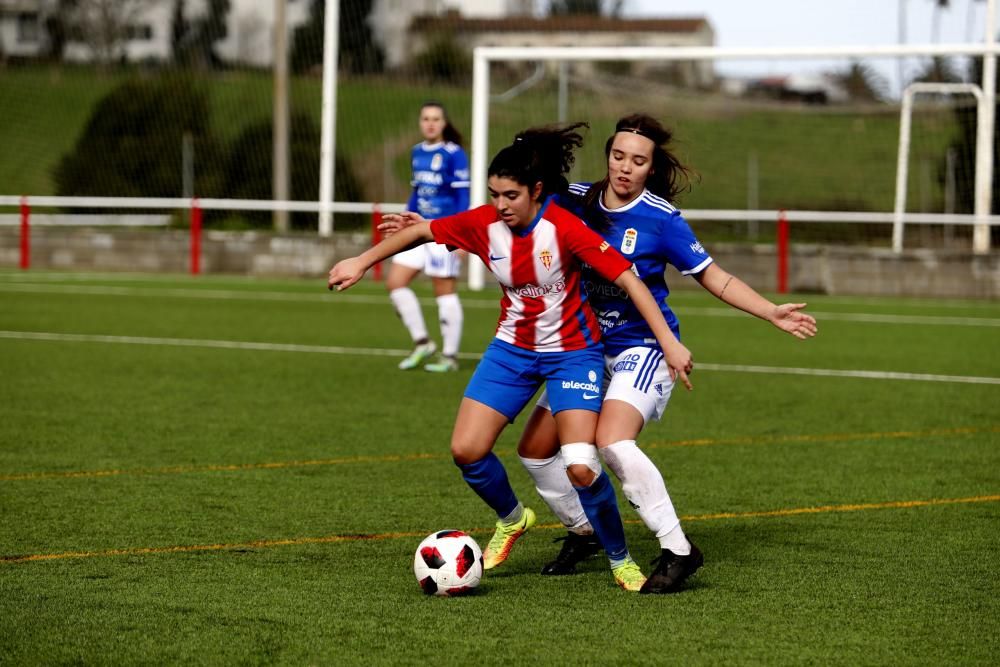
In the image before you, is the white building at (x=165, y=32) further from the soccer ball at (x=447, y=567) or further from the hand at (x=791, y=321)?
the soccer ball at (x=447, y=567)

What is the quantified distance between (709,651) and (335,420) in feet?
18.3

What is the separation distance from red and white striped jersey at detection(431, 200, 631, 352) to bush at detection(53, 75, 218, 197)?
1016 inches

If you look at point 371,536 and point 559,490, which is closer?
point 559,490

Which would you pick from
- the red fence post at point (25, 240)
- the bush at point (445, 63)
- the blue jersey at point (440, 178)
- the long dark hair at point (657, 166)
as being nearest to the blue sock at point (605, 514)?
the long dark hair at point (657, 166)

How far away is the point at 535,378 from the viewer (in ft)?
18.9

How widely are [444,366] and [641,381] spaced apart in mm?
7092

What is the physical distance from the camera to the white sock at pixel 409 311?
1295 cm

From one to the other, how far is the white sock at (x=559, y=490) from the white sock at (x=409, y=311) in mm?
7071

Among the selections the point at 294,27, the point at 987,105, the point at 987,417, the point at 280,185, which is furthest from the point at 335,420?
the point at 294,27

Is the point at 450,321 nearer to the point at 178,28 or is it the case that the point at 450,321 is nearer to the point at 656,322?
the point at 656,322

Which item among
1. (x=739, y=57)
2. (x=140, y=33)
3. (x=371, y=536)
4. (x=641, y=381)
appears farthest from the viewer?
(x=140, y=33)

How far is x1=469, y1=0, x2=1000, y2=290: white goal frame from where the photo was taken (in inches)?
753

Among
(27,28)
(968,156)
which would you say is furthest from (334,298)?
(27,28)

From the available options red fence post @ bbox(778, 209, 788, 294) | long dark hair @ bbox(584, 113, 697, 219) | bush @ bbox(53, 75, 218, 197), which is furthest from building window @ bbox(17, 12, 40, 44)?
long dark hair @ bbox(584, 113, 697, 219)
